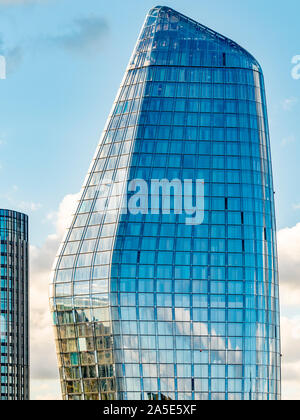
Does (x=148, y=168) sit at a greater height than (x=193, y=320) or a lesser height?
greater

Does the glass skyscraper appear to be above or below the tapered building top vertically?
below

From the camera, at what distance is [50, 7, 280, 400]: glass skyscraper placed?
6491 inches

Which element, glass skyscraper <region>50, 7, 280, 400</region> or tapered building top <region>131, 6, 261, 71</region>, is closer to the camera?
glass skyscraper <region>50, 7, 280, 400</region>

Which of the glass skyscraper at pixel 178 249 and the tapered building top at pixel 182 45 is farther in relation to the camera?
the tapered building top at pixel 182 45

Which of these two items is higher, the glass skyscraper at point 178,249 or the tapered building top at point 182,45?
the tapered building top at point 182,45

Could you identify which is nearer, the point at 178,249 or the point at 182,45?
the point at 178,249

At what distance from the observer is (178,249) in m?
169

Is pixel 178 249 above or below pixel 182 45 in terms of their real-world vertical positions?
below

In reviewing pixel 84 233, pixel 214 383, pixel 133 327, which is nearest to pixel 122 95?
pixel 84 233

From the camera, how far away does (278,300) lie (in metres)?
175

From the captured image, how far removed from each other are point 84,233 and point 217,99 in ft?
125

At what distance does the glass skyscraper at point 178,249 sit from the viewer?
165 m
